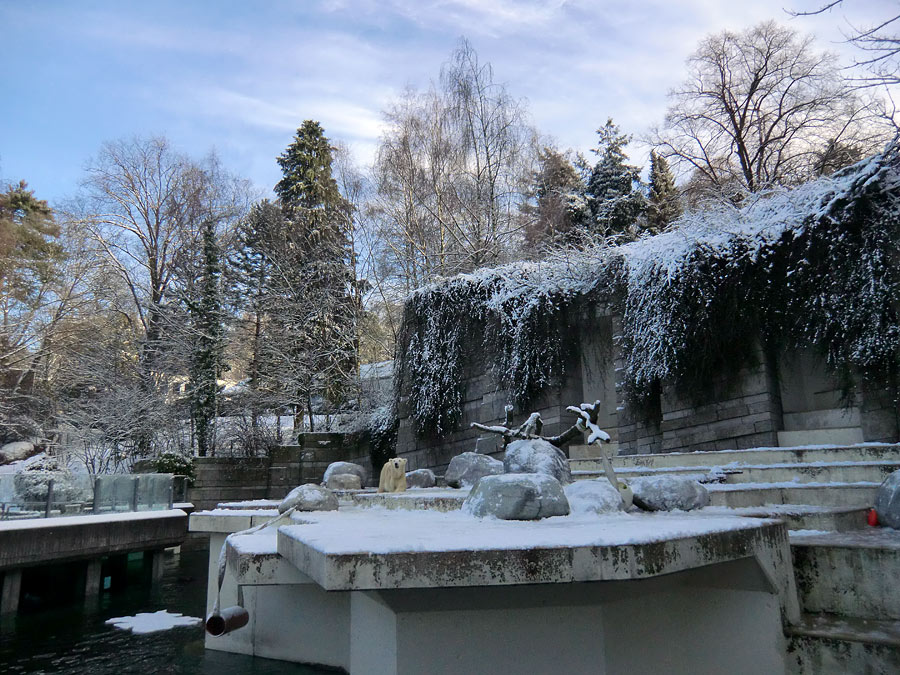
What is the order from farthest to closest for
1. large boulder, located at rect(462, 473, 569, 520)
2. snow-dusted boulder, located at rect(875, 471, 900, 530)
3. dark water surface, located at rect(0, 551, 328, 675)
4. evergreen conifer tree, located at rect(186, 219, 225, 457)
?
evergreen conifer tree, located at rect(186, 219, 225, 457) < dark water surface, located at rect(0, 551, 328, 675) < snow-dusted boulder, located at rect(875, 471, 900, 530) < large boulder, located at rect(462, 473, 569, 520)

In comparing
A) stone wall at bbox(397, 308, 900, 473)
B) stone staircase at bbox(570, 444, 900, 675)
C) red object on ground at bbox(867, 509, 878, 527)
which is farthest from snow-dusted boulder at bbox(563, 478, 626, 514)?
stone wall at bbox(397, 308, 900, 473)

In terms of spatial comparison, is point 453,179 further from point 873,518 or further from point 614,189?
point 873,518

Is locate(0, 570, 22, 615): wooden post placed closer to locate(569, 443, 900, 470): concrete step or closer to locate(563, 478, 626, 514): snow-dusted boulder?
locate(569, 443, 900, 470): concrete step

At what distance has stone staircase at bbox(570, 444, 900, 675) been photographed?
2.83 m

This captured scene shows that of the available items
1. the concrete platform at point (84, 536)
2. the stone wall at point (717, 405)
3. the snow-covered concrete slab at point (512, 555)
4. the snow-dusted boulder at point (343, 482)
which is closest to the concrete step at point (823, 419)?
the stone wall at point (717, 405)

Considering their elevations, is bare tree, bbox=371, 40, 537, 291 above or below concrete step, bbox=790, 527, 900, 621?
above

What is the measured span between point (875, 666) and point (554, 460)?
2.98 meters

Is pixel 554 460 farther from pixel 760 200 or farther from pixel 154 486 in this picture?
pixel 154 486

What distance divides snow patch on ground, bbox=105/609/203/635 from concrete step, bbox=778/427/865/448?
6958 millimetres

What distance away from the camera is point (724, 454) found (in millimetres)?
6215

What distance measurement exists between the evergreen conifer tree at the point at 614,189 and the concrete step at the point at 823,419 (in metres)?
9.85

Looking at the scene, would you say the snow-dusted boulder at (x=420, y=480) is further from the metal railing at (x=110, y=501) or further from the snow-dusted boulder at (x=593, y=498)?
the metal railing at (x=110, y=501)

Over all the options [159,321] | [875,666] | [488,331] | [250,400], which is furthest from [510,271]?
[159,321]

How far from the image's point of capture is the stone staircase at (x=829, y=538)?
9.27 feet
